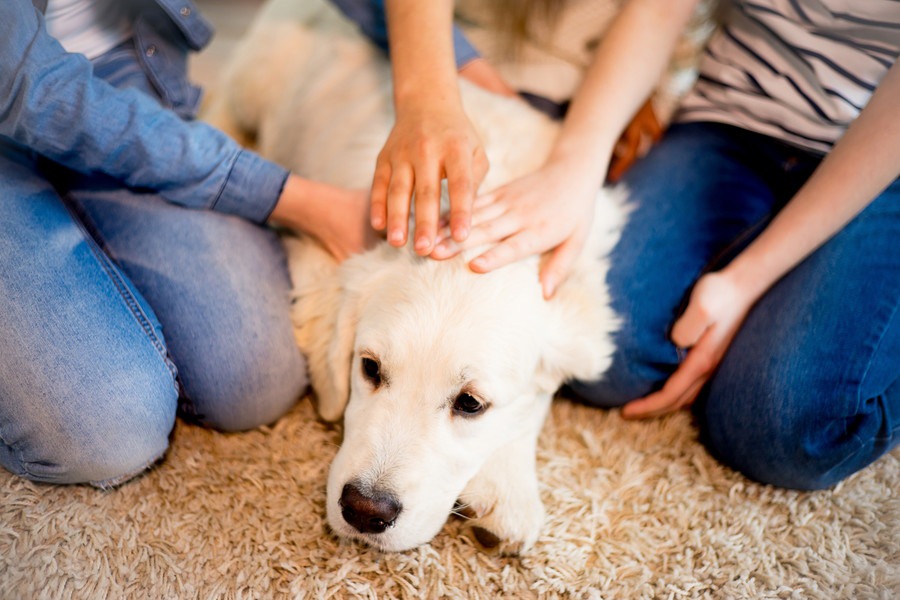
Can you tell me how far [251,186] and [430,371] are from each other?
0.69 metres

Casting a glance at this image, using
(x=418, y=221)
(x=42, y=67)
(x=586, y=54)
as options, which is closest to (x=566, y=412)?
(x=418, y=221)

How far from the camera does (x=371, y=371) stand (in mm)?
1396

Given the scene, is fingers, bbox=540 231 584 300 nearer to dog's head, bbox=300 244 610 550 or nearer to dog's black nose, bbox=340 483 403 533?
dog's head, bbox=300 244 610 550

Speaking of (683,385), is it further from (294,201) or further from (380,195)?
(294,201)

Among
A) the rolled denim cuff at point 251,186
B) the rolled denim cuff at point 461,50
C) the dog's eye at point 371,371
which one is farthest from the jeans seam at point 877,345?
the rolled denim cuff at point 251,186

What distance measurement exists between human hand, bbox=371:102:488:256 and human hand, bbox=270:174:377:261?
175mm

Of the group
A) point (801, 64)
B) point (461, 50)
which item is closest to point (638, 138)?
point (801, 64)

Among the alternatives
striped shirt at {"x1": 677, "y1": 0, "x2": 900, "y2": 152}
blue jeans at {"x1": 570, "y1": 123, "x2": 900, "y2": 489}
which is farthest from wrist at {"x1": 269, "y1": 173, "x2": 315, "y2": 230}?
striped shirt at {"x1": 677, "y1": 0, "x2": 900, "y2": 152}

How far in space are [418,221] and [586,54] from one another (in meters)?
1.07

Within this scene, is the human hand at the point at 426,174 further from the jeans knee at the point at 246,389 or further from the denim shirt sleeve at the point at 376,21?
the denim shirt sleeve at the point at 376,21

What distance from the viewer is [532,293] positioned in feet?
4.64

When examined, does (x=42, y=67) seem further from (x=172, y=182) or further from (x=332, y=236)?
(x=332, y=236)

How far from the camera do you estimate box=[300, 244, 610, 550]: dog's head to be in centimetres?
129

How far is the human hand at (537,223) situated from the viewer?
1365 millimetres
